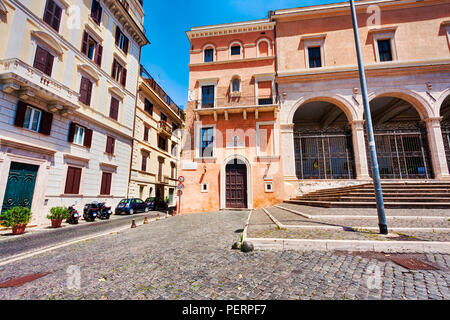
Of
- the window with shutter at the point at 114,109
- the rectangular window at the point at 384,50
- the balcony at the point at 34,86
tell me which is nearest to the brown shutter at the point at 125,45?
the window with shutter at the point at 114,109

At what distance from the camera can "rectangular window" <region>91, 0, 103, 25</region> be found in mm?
16047

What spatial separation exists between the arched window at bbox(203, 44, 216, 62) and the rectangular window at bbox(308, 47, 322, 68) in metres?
8.57

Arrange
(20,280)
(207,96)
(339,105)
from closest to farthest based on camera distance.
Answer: (20,280), (339,105), (207,96)

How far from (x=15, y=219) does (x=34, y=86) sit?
7169 millimetres

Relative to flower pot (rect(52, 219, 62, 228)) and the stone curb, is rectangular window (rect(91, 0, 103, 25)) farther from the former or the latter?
the stone curb

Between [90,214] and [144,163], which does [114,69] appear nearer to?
[144,163]

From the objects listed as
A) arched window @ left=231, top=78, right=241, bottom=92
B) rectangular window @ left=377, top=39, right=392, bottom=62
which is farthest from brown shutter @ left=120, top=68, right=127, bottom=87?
rectangular window @ left=377, top=39, right=392, bottom=62

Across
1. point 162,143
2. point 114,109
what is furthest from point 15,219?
point 162,143

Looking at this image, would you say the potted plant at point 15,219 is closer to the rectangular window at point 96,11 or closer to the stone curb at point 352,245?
the stone curb at point 352,245

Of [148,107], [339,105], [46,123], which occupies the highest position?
[148,107]

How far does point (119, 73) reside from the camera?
62.2ft

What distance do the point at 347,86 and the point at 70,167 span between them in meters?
21.3

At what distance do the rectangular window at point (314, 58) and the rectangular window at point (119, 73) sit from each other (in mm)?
17324
